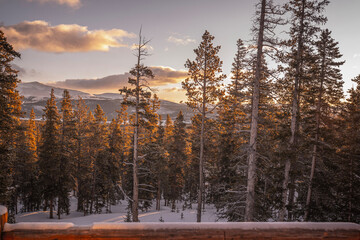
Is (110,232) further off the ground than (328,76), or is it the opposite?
(328,76)

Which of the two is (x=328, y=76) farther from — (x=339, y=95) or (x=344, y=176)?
(x=344, y=176)

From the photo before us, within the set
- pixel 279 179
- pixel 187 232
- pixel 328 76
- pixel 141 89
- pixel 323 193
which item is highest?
pixel 328 76

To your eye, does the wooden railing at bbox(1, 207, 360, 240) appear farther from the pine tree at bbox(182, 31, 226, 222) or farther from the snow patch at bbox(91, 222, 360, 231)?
the pine tree at bbox(182, 31, 226, 222)

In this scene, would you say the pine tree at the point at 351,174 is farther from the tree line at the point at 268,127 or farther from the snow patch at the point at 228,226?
the snow patch at the point at 228,226

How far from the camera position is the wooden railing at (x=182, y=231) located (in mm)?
2244

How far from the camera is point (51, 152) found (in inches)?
934

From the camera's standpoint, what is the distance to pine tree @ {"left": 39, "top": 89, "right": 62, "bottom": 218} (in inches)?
917

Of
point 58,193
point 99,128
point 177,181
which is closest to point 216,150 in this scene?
point 177,181

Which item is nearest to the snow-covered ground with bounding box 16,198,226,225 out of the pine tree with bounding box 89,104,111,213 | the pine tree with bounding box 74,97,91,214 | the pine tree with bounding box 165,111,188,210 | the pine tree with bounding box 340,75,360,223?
the pine tree with bounding box 74,97,91,214

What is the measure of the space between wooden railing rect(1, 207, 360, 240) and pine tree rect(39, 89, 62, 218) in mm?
24831

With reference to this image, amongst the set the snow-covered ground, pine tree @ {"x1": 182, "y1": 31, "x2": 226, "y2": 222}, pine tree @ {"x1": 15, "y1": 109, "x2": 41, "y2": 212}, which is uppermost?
pine tree @ {"x1": 182, "y1": 31, "x2": 226, "y2": 222}

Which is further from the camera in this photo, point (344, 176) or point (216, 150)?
point (216, 150)

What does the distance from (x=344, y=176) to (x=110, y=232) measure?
1843cm

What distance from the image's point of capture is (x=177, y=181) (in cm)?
3139
